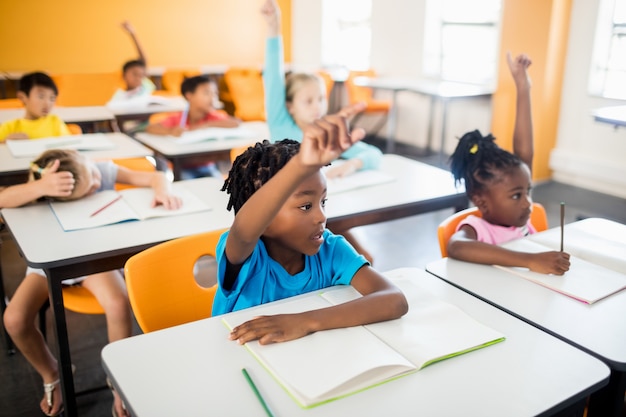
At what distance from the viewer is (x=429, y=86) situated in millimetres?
5590

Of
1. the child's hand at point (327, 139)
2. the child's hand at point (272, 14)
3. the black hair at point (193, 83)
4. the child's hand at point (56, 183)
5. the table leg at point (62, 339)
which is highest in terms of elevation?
the child's hand at point (272, 14)

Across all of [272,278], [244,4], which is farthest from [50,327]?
[244,4]

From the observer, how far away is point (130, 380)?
964 mm

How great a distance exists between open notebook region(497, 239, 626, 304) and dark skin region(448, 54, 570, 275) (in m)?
0.02

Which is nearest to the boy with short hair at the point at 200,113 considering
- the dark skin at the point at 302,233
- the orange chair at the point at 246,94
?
the dark skin at the point at 302,233

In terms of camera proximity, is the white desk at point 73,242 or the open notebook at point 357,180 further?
the open notebook at point 357,180

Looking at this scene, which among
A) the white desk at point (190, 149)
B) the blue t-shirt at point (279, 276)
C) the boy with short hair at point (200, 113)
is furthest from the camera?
the boy with short hair at point (200, 113)

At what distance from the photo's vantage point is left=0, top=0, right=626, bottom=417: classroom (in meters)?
0.99

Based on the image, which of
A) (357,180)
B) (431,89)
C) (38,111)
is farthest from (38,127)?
(431,89)

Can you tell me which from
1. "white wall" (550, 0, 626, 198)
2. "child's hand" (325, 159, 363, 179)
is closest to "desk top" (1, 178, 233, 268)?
"child's hand" (325, 159, 363, 179)

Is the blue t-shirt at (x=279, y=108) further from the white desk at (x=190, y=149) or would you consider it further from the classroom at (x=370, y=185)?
the white desk at (x=190, y=149)

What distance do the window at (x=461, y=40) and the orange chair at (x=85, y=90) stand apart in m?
3.21

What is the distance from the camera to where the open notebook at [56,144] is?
274 centimetres

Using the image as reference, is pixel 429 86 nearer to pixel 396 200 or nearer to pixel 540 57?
pixel 540 57
